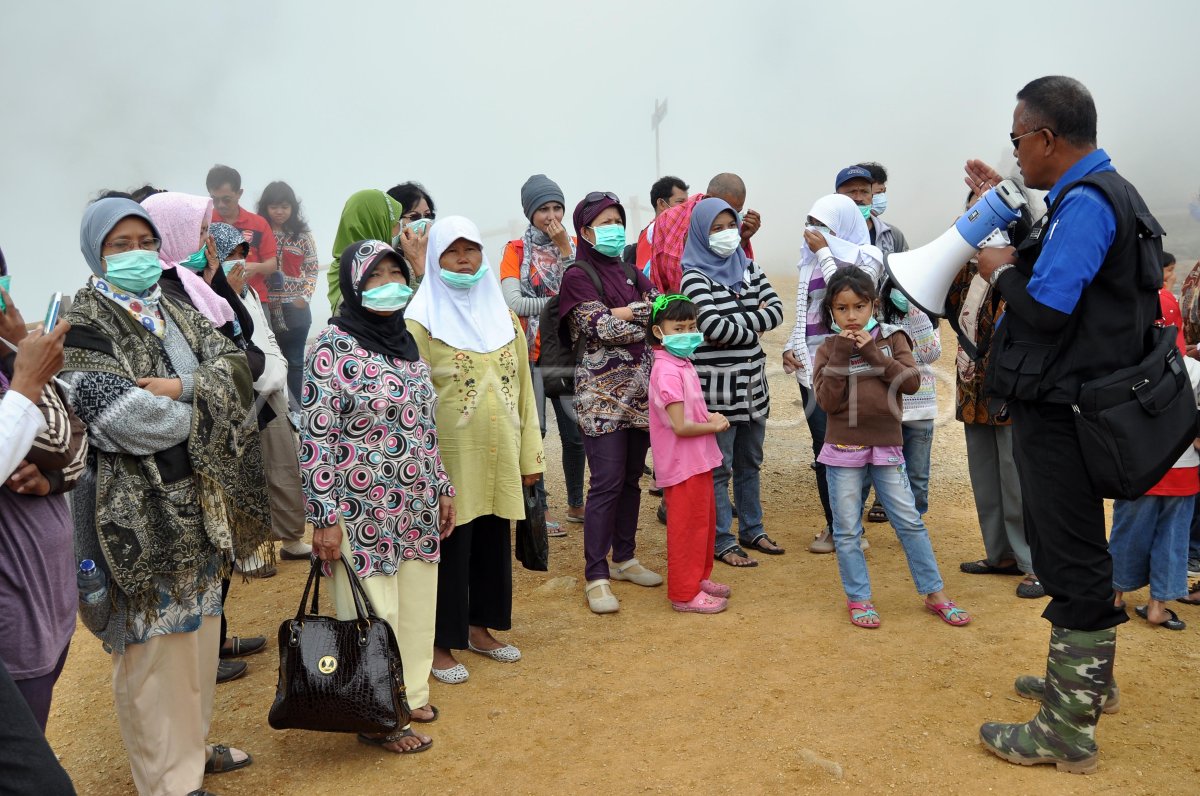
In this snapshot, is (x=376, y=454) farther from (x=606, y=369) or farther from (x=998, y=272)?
(x=998, y=272)

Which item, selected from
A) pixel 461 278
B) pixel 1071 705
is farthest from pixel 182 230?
pixel 1071 705

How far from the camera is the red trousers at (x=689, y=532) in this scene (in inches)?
199

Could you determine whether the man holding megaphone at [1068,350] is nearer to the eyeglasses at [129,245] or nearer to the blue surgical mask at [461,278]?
the blue surgical mask at [461,278]

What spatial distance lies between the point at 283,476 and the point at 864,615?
11.8 feet

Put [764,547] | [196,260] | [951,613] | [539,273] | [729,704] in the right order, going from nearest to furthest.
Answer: [729,704], [196,260], [951,613], [764,547], [539,273]

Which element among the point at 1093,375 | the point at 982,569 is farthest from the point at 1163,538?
the point at 1093,375

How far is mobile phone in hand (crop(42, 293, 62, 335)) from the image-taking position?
2.86 m

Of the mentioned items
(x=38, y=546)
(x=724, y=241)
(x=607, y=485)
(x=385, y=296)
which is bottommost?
(x=607, y=485)

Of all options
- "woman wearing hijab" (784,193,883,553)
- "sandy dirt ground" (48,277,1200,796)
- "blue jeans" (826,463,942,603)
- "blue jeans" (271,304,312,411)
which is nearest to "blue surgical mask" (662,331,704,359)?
"blue jeans" (826,463,942,603)

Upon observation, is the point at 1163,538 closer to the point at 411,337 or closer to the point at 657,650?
the point at 657,650

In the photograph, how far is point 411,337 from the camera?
398 cm

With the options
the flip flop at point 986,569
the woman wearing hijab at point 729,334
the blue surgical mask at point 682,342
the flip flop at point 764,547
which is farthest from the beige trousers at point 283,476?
the flip flop at point 986,569

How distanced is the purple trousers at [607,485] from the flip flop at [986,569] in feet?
6.47

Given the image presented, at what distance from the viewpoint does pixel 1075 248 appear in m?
3.12
